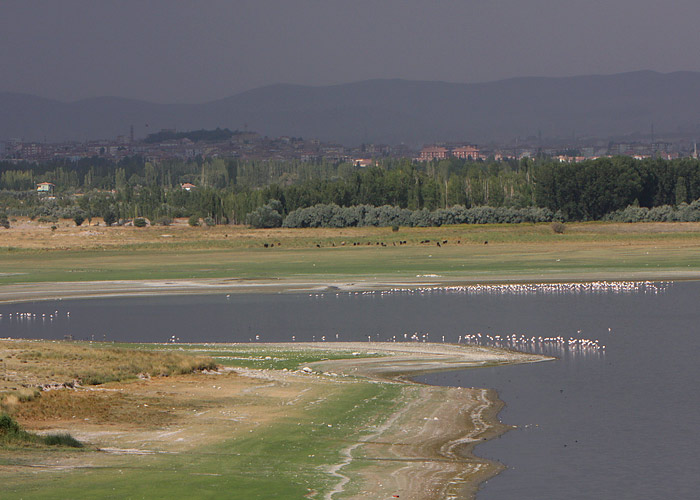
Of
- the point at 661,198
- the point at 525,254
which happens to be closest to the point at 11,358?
the point at 525,254

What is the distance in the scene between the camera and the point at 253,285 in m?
70.8

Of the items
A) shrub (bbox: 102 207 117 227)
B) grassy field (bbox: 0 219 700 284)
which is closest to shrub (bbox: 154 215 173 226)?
shrub (bbox: 102 207 117 227)

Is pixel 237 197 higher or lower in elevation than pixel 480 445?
higher

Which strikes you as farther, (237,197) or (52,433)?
(237,197)

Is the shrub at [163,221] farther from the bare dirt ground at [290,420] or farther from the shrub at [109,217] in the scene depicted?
the bare dirt ground at [290,420]

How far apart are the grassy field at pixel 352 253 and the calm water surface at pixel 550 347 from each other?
12686mm

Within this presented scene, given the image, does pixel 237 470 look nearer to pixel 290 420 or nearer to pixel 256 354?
pixel 290 420

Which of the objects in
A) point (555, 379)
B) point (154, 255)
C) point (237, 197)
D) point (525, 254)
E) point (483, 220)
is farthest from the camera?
point (237, 197)

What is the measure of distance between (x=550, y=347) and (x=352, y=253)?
182 feet

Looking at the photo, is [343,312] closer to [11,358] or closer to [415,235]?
[11,358]

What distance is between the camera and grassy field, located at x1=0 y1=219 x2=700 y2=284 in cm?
7812

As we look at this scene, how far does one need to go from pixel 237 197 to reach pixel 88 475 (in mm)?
136731

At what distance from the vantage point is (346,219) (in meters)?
139

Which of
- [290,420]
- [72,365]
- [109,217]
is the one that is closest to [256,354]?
[72,365]
